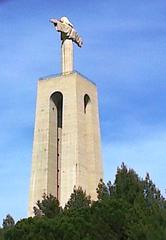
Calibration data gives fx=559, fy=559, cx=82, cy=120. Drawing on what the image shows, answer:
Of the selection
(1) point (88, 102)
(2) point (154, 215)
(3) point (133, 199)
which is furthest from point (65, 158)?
(2) point (154, 215)

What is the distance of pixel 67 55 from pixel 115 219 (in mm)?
26122

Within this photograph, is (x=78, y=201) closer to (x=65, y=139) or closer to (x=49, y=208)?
(x=49, y=208)

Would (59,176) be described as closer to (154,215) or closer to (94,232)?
(94,232)

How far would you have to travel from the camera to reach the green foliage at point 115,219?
1087 inches

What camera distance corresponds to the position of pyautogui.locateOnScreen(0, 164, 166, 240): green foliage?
27.6 m

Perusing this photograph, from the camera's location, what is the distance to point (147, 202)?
3347cm

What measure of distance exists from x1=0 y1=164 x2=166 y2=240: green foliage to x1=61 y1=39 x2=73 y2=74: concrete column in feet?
60.4

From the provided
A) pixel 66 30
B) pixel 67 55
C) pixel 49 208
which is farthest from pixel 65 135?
pixel 66 30

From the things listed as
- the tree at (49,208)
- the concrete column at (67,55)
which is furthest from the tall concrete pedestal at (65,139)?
the tree at (49,208)

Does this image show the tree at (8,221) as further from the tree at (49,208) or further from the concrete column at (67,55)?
the concrete column at (67,55)

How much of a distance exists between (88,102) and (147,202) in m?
22.0

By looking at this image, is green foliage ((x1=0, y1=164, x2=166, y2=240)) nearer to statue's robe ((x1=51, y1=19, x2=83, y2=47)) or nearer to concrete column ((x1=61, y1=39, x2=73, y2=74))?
concrete column ((x1=61, y1=39, x2=73, y2=74))

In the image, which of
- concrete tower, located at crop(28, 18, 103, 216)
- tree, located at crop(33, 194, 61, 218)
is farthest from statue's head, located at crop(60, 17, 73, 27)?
tree, located at crop(33, 194, 61, 218)

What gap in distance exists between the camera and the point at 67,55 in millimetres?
53875
